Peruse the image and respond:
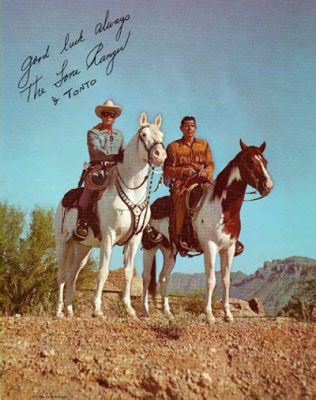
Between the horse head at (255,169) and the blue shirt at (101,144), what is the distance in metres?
2.18

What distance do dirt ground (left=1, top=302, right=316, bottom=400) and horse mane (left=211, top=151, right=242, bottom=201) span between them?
2.25 m

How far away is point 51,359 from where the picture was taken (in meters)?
6.43

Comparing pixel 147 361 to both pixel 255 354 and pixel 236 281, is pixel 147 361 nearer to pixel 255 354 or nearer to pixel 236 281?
pixel 255 354

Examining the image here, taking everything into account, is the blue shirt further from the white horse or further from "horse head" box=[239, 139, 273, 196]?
"horse head" box=[239, 139, 273, 196]

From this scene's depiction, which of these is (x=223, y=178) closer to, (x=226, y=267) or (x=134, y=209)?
(x=226, y=267)

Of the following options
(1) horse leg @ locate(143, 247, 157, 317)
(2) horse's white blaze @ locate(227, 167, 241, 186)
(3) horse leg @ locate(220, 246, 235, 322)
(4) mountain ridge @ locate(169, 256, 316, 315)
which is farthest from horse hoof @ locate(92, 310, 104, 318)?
(4) mountain ridge @ locate(169, 256, 316, 315)

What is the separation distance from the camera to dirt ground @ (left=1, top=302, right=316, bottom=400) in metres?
5.95

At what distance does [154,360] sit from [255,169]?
11.4ft

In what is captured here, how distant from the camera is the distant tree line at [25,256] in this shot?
1546 cm

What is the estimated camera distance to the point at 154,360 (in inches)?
255

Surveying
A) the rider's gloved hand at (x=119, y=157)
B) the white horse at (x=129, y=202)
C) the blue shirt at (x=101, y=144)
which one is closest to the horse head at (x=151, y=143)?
the white horse at (x=129, y=202)

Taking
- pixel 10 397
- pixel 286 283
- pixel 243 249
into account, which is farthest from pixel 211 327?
pixel 286 283

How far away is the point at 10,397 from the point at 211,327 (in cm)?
293

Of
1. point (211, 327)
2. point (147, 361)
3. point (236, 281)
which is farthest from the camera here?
point (236, 281)
